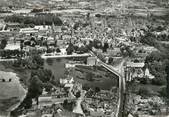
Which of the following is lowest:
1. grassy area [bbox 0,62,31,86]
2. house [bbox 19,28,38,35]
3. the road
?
the road

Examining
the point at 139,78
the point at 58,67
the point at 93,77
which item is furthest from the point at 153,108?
the point at 58,67

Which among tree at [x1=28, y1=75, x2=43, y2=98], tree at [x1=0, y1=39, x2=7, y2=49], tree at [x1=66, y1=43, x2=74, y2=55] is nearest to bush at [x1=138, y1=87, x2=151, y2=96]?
tree at [x1=28, y1=75, x2=43, y2=98]

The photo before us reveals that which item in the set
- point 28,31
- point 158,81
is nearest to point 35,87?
point 158,81

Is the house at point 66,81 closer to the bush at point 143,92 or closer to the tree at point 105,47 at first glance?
the bush at point 143,92

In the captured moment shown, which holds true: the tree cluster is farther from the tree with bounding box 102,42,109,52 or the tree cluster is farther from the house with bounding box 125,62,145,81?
the house with bounding box 125,62,145,81

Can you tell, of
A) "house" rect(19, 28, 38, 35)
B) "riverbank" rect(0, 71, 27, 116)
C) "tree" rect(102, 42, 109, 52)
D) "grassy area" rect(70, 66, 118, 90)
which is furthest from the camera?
"house" rect(19, 28, 38, 35)

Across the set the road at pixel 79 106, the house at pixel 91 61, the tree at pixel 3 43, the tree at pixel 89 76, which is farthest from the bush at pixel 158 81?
the tree at pixel 3 43

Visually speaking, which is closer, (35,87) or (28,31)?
(35,87)

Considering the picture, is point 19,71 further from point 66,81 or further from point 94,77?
point 94,77
